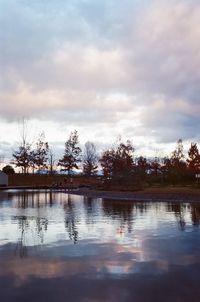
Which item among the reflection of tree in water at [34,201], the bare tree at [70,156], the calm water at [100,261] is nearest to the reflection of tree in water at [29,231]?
the calm water at [100,261]

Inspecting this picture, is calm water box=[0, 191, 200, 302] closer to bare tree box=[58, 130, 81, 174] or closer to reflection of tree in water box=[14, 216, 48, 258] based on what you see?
reflection of tree in water box=[14, 216, 48, 258]

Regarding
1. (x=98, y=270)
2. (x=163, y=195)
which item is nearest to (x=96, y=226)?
(x=98, y=270)

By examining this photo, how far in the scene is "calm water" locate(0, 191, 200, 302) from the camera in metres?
6.20

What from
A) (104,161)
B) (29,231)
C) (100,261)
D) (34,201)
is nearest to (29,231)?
(29,231)

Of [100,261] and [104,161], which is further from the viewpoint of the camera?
[104,161]

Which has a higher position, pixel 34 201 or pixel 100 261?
pixel 34 201

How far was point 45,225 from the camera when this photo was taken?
14.4 meters

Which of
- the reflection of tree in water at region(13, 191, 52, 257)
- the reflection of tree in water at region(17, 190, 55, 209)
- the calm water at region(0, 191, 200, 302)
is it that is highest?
the reflection of tree in water at region(17, 190, 55, 209)

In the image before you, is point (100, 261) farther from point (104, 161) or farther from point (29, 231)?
point (104, 161)

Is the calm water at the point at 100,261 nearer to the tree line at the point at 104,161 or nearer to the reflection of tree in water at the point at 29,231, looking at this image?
the reflection of tree in water at the point at 29,231

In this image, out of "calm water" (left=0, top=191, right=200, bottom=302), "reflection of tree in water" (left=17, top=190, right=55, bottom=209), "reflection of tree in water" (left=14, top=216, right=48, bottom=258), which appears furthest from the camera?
"reflection of tree in water" (left=17, top=190, right=55, bottom=209)

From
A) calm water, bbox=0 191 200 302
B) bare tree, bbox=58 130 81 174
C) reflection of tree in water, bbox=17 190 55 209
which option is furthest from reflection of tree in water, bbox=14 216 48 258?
bare tree, bbox=58 130 81 174

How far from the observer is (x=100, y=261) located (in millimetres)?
8438

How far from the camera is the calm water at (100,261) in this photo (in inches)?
244
